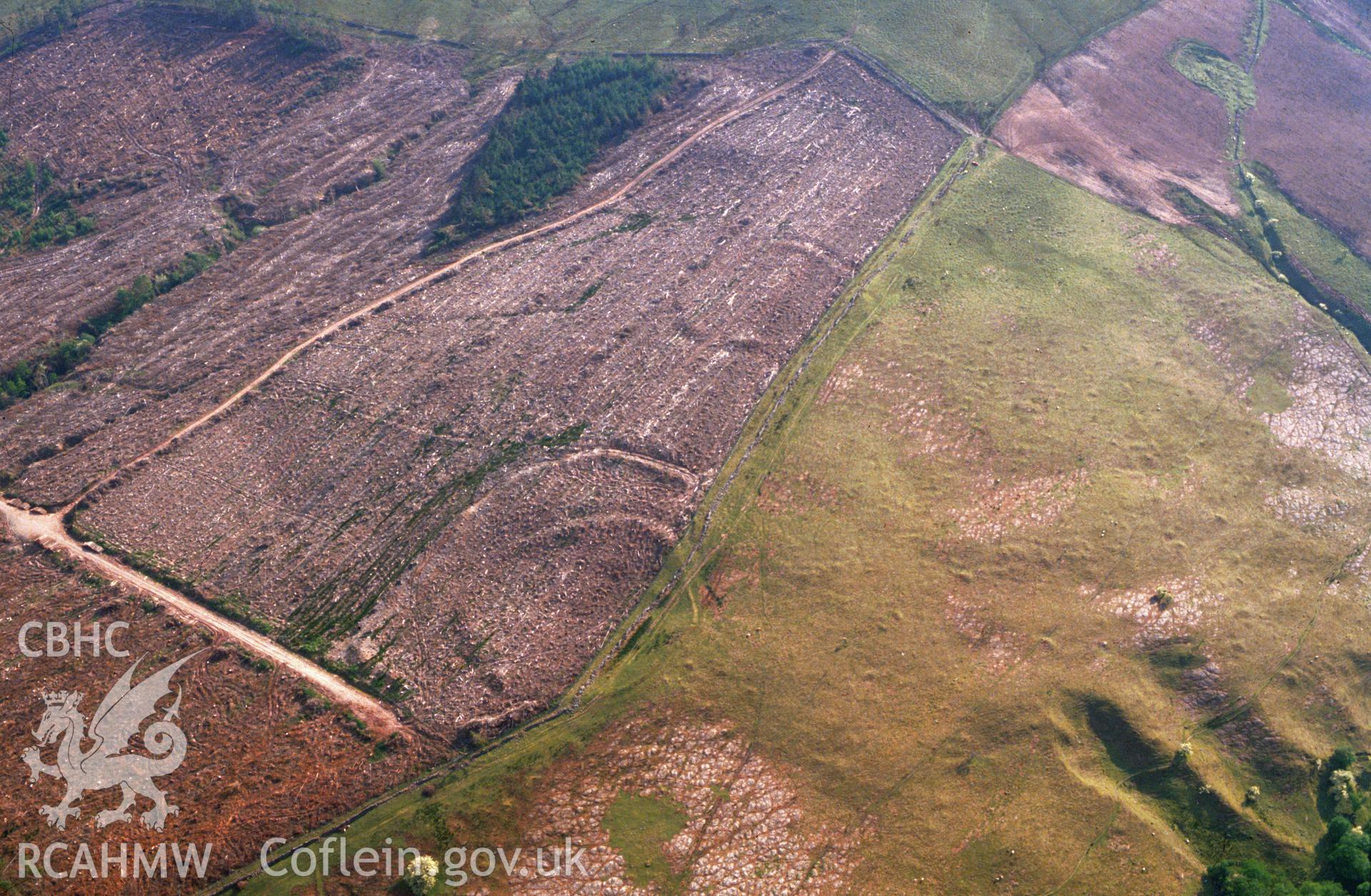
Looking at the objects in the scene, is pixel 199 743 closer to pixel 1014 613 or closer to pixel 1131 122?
pixel 1014 613

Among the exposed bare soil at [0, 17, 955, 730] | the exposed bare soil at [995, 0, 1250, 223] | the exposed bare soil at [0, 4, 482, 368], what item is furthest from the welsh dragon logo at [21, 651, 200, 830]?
the exposed bare soil at [995, 0, 1250, 223]

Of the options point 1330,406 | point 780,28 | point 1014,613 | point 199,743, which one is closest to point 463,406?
point 199,743

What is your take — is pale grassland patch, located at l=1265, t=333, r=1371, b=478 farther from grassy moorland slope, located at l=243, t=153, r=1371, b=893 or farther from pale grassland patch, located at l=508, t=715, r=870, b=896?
pale grassland patch, located at l=508, t=715, r=870, b=896

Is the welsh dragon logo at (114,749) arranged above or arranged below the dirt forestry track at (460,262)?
below

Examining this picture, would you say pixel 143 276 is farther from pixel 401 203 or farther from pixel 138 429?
pixel 401 203

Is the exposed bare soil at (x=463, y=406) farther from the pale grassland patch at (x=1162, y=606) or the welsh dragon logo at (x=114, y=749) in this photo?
the pale grassland patch at (x=1162, y=606)

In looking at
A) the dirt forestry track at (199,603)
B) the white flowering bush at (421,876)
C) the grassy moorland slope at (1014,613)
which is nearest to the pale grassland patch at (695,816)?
the grassy moorland slope at (1014,613)
